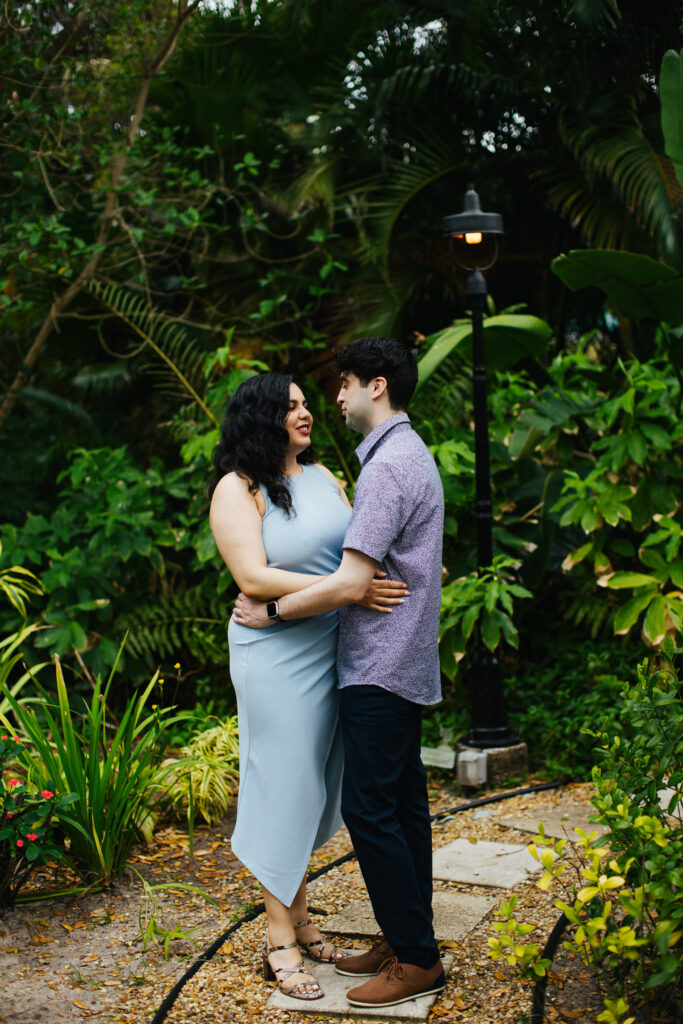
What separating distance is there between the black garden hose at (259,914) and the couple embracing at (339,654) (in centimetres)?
24

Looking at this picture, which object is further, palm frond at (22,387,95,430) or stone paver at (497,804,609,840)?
palm frond at (22,387,95,430)

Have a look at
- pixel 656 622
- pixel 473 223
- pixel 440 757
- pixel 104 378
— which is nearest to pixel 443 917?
pixel 440 757

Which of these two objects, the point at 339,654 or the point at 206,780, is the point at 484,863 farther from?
the point at 339,654

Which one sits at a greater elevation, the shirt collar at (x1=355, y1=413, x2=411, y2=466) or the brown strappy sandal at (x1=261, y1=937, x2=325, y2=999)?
the shirt collar at (x1=355, y1=413, x2=411, y2=466)

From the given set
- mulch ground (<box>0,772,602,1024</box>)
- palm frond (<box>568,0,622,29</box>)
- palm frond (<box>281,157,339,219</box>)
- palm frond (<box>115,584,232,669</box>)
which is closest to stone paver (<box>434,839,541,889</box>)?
mulch ground (<box>0,772,602,1024</box>)

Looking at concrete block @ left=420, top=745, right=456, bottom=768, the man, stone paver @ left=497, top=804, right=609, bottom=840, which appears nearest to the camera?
the man

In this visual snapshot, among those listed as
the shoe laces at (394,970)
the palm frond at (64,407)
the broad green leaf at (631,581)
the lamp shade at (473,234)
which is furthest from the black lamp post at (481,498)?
the palm frond at (64,407)

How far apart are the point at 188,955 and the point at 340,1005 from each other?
0.64 m

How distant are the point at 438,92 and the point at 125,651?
16.0 ft

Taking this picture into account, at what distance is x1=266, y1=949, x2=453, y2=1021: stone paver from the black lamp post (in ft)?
6.67

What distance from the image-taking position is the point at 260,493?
2.80m

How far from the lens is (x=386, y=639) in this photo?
262cm

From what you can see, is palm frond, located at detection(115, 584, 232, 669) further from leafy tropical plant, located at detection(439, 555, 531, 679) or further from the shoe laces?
the shoe laces

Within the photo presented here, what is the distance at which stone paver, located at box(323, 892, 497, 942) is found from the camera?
310 centimetres
